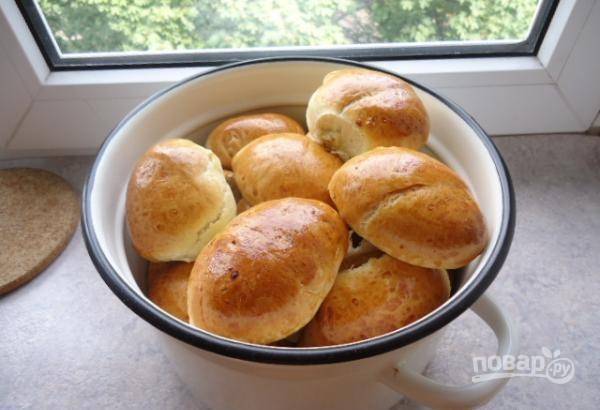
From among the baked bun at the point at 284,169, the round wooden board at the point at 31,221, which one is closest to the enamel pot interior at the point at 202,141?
the baked bun at the point at 284,169

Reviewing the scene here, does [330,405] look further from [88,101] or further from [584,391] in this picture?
[88,101]

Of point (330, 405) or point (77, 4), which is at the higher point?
point (77, 4)

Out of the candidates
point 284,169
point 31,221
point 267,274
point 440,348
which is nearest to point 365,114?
point 284,169

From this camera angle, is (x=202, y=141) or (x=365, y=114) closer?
(x=365, y=114)

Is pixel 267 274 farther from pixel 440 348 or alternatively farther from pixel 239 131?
pixel 440 348

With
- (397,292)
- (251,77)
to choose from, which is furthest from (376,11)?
(397,292)

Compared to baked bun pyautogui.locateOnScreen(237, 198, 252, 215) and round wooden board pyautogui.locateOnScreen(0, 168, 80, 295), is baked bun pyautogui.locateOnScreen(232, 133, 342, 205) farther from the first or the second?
round wooden board pyautogui.locateOnScreen(0, 168, 80, 295)

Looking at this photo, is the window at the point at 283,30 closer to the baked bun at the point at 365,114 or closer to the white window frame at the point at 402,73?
the white window frame at the point at 402,73
